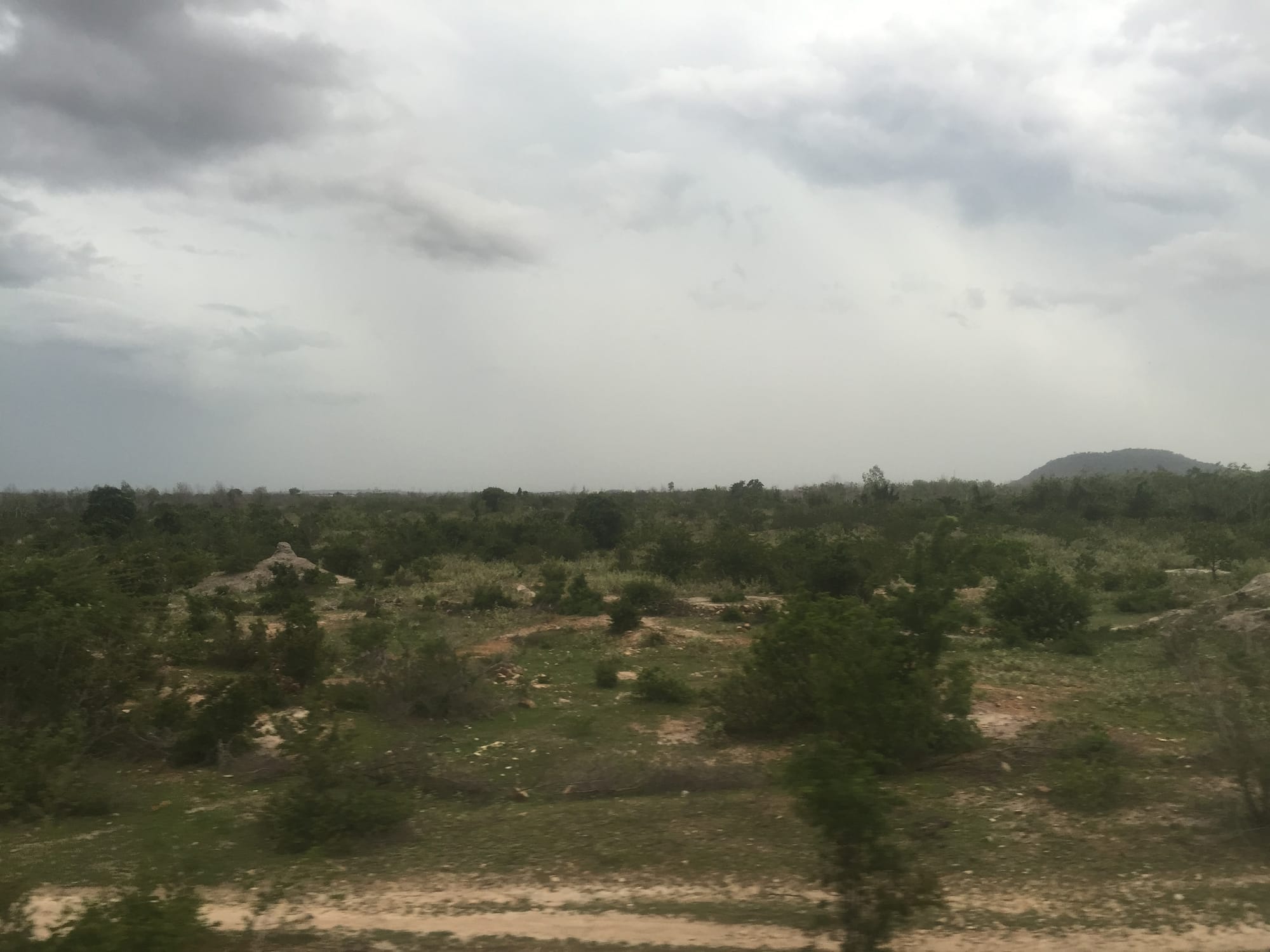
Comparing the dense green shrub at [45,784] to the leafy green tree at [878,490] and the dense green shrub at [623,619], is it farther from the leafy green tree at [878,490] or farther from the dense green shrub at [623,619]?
the leafy green tree at [878,490]

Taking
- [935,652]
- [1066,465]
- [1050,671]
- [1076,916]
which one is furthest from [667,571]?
[1066,465]

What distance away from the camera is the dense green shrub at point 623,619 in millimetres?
18484

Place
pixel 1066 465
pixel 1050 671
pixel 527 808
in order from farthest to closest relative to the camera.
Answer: pixel 1066 465 → pixel 1050 671 → pixel 527 808

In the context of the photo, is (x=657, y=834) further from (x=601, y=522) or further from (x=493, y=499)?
(x=493, y=499)

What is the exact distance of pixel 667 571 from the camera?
28.3m

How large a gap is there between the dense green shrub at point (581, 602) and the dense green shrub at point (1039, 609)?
8985mm

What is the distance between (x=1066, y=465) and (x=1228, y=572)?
187m

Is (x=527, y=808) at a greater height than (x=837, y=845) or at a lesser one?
lesser

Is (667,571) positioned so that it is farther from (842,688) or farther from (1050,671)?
(842,688)

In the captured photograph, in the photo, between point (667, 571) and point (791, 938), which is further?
point (667, 571)

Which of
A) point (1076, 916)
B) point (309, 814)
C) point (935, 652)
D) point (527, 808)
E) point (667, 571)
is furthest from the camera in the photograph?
point (667, 571)

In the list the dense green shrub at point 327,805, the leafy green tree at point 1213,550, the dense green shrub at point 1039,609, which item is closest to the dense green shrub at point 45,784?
the dense green shrub at point 327,805

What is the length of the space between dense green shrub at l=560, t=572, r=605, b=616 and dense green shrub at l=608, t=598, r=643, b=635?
243 centimetres

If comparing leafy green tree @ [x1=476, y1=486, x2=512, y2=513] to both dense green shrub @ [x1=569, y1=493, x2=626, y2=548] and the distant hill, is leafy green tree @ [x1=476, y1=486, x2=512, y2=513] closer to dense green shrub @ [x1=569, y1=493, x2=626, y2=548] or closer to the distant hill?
dense green shrub @ [x1=569, y1=493, x2=626, y2=548]
